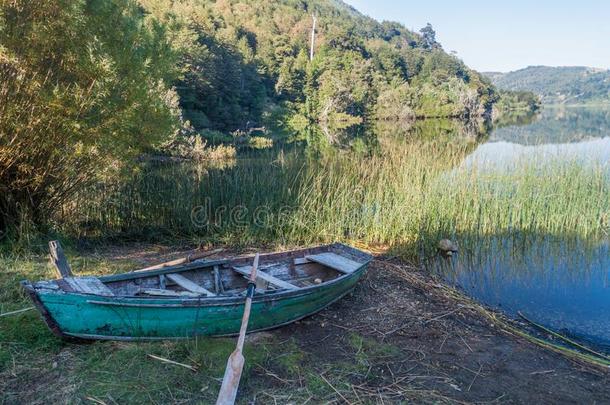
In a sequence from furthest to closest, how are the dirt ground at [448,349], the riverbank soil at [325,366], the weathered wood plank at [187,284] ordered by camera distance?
the weathered wood plank at [187,284], the dirt ground at [448,349], the riverbank soil at [325,366]

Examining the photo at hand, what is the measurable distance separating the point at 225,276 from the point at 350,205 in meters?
3.46

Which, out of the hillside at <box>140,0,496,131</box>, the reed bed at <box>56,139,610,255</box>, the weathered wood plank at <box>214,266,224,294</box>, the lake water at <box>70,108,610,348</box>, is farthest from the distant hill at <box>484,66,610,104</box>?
the weathered wood plank at <box>214,266,224,294</box>

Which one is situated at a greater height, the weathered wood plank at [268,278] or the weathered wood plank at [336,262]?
the weathered wood plank at [268,278]

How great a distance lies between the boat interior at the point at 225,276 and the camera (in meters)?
3.71

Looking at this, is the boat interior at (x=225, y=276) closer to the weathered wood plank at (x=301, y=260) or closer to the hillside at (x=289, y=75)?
the weathered wood plank at (x=301, y=260)

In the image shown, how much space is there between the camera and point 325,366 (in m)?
3.54

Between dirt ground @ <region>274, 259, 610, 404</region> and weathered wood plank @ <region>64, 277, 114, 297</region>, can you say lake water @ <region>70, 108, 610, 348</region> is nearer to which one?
dirt ground @ <region>274, 259, 610, 404</region>

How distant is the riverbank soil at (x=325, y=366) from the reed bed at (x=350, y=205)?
2.72m

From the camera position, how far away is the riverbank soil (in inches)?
120

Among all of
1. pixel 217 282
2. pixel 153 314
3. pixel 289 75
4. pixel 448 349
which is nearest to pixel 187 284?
pixel 217 282

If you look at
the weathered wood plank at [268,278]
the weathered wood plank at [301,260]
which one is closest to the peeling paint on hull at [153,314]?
the weathered wood plank at [268,278]

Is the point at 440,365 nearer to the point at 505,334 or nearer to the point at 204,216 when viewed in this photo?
the point at 505,334

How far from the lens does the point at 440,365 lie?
3.72 m

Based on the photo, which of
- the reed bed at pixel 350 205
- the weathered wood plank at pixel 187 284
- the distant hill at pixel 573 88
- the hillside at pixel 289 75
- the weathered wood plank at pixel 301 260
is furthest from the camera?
the distant hill at pixel 573 88
